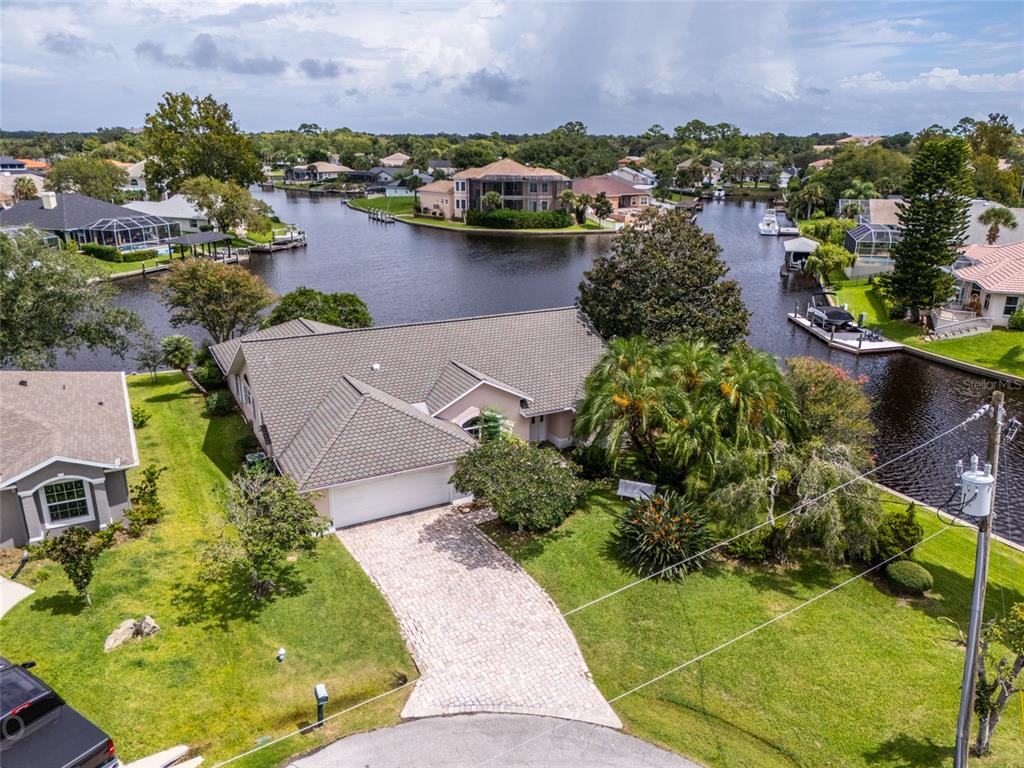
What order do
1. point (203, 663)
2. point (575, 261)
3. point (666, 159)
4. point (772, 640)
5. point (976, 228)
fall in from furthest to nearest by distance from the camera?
point (666, 159) < point (575, 261) < point (976, 228) < point (772, 640) < point (203, 663)

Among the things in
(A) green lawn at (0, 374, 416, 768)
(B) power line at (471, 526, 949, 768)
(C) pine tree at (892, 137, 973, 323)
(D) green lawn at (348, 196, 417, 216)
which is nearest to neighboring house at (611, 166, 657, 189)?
(D) green lawn at (348, 196, 417, 216)

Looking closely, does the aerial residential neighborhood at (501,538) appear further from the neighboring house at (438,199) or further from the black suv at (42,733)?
the neighboring house at (438,199)

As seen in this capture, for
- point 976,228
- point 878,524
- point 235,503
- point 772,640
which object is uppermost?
point 976,228

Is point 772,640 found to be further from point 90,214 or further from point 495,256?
point 90,214

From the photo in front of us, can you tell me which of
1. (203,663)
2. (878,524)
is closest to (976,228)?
(878,524)

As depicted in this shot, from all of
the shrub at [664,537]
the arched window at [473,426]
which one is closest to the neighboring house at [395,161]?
the arched window at [473,426]

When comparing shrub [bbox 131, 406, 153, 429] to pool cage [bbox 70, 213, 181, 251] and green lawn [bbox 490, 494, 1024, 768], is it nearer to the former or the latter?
green lawn [bbox 490, 494, 1024, 768]
